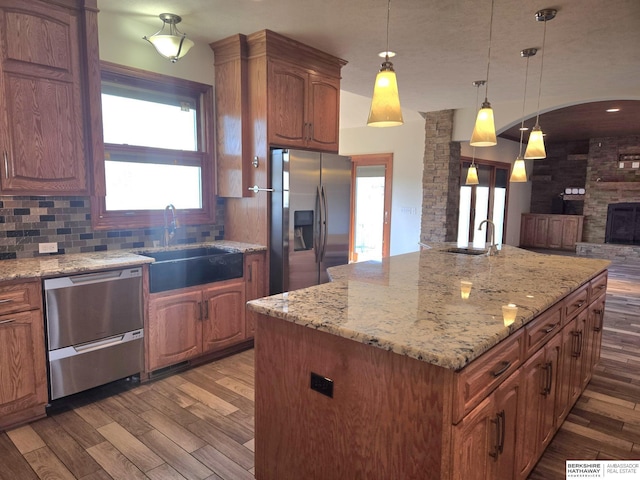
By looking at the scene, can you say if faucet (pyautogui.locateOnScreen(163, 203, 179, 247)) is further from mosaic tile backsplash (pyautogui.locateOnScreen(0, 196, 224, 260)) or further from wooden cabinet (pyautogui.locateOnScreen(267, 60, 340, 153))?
wooden cabinet (pyautogui.locateOnScreen(267, 60, 340, 153))

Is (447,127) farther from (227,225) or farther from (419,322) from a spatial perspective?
(419,322)

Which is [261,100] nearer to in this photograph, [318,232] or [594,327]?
[318,232]

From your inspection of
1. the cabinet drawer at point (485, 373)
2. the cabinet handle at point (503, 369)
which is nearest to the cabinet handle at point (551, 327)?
the cabinet drawer at point (485, 373)

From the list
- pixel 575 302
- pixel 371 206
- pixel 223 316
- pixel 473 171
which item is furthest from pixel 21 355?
pixel 371 206

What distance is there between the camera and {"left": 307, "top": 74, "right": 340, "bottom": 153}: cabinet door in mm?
3820

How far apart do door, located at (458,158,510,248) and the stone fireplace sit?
7.76ft

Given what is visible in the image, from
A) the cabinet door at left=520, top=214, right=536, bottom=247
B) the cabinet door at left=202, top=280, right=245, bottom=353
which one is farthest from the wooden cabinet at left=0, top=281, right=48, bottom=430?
the cabinet door at left=520, top=214, right=536, bottom=247

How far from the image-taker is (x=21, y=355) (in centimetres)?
231

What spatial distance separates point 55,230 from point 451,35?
332cm

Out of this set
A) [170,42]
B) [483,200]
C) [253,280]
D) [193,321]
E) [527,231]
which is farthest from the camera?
[527,231]

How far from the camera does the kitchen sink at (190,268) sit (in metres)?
2.90

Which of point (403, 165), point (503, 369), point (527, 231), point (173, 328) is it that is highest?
point (403, 165)

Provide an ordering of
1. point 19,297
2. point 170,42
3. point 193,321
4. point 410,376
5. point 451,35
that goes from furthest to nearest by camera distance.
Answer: point 451,35, point 193,321, point 170,42, point 19,297, point 410,376

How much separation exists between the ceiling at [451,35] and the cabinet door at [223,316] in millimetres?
2041
